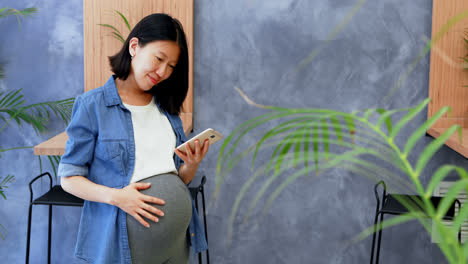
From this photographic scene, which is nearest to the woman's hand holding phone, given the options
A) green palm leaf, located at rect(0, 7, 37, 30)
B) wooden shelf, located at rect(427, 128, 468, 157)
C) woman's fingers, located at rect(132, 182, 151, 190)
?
woman's fingers, located at rect(132, 182, 151, 190)

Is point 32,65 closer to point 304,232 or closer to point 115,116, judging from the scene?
point 115,116

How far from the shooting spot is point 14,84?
9.77ft

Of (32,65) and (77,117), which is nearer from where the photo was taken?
(77,117)

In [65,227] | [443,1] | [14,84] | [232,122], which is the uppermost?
[443,1]

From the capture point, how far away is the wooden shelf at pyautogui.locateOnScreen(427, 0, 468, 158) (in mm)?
2789

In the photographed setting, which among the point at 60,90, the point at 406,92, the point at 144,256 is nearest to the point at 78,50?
the point at 60,90

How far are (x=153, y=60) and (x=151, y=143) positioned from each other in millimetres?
302

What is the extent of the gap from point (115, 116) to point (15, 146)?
1638 millimetres

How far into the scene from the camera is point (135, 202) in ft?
5.30

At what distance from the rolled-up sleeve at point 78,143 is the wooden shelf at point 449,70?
6.39 ft

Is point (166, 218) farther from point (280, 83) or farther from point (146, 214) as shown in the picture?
point (280, 83)

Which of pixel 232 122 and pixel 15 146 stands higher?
pixel 232 122

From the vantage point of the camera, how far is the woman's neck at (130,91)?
5.97 feet

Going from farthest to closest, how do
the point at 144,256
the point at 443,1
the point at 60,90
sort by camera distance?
the point at 60,90 → the point at 443,1 → the point at 144,256
